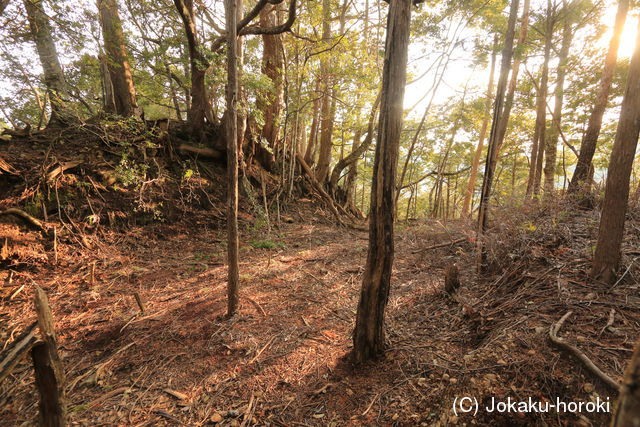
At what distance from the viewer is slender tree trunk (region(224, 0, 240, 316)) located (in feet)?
10.0

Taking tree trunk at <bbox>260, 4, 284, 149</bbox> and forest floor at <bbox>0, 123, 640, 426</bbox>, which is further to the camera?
tree trunk at <bbox>260, 4, 284, 149</bbox>

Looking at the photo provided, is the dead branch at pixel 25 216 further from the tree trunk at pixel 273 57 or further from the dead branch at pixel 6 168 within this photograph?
the tree trunk at pixel 273 57

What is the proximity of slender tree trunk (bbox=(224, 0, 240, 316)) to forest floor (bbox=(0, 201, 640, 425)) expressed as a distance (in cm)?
55

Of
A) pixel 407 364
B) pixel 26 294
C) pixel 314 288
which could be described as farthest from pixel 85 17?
pixel 407 364

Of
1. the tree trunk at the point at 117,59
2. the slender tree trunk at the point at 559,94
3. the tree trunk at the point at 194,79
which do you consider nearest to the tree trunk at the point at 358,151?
the tree trunk at the point at 194,79

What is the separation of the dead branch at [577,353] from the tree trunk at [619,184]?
3.60 ft

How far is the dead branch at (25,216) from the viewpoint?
14.5ft

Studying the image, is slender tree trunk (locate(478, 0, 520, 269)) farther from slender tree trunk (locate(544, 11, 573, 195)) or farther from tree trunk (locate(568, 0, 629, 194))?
slender tree trunk (locate(544, 11, 573, 195))

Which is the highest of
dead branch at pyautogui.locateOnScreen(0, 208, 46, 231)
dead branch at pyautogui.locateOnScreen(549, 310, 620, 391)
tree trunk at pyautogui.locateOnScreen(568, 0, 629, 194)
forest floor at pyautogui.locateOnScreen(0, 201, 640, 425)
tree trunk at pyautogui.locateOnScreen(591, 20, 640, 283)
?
tree trunk at pyautogui.locateOnScreen(568, 0, 629, 194)

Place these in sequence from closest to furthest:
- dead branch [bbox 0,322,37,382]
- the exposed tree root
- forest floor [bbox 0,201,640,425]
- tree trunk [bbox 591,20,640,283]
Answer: dead branch [bbox 0,322,37,382]
forest floor [bbox 0,201,640,425]
tree trunk [bbox 591,20,640,283]
the exposed tree root

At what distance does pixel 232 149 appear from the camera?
3174mm

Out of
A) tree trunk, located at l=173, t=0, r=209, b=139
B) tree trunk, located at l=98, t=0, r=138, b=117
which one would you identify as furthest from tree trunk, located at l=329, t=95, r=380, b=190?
tree trunk, located at l=98, t=0, r=138, b=117

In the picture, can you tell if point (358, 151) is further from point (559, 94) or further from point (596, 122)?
point (559, 94)

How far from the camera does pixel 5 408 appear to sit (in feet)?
7.84
